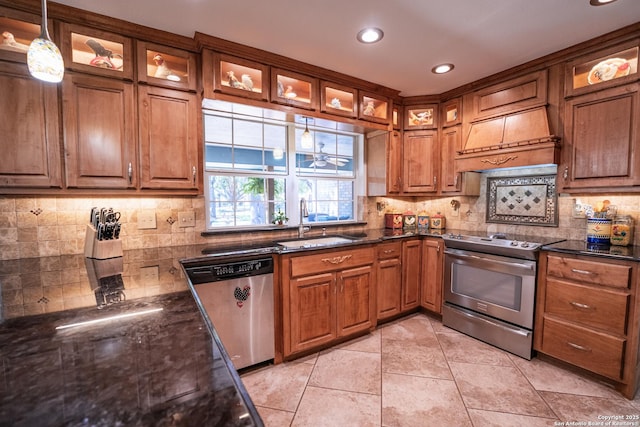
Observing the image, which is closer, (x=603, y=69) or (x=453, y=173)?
(x=603, y=69)

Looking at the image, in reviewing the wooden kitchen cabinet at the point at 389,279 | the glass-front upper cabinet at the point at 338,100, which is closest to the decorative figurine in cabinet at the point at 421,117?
the glass-front upper cabinet at the point at 338,100

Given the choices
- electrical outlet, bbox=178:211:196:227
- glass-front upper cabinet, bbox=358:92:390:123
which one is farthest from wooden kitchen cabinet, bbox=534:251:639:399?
electrical outlet, bbox=178:211:196:227

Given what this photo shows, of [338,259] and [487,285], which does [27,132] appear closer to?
[338,259]

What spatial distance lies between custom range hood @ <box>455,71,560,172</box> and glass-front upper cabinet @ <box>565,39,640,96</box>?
0.20m

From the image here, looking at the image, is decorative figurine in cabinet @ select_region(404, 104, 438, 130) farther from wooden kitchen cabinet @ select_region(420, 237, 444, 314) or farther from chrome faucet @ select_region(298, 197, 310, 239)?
chrome faucet @ select_region(298, 197, 310, 239)

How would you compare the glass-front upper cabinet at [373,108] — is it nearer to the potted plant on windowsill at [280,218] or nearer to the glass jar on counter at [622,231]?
the potted plant on windowsill at [280,218]

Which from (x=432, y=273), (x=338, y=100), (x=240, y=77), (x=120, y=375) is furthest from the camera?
(x=432, y=273)

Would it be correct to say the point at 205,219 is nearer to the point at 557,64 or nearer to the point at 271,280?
the point at 271,280

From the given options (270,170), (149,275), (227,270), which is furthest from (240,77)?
(149,275)

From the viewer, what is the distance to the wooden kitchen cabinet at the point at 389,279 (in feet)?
9.12

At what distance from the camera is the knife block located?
6.03ft

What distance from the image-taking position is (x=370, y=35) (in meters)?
2.05

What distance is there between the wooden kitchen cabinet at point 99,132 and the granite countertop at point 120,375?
4.19ft

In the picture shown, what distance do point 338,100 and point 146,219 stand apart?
2056 mm
